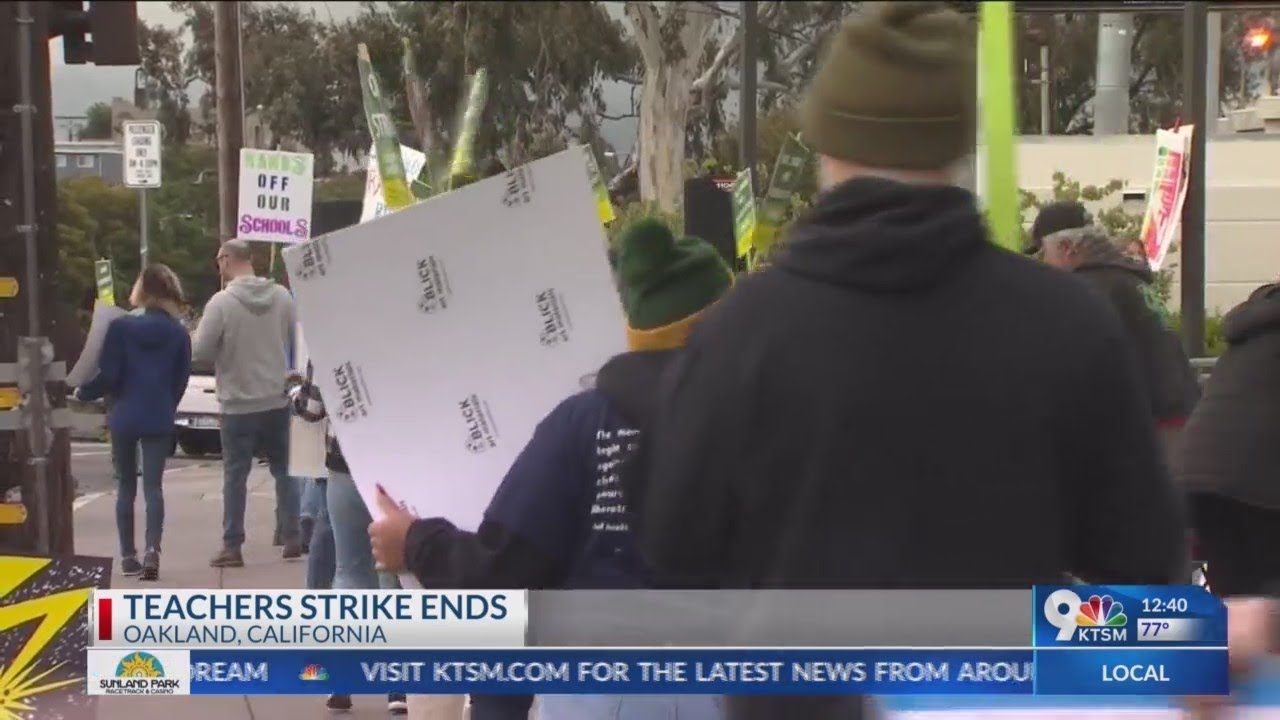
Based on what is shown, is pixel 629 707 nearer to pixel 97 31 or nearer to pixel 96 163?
pixel 97 31

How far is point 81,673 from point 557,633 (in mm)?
1005

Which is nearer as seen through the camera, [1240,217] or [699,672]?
[699,672]

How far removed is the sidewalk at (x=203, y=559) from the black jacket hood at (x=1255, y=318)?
2.21 meters

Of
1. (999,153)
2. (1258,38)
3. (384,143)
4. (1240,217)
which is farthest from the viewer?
(1258,38)

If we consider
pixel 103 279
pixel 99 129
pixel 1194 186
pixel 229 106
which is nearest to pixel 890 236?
pixel 1194 186

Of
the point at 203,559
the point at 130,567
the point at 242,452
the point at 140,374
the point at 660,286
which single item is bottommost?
the point at 203,559

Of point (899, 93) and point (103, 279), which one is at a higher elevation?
point (899, 93)

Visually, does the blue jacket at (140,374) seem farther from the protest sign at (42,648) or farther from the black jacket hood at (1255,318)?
the black jacket hood at (1255,318)

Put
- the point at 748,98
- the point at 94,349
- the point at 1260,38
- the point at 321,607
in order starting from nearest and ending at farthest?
the point at 321,607
the point at 94,349
the point at 1260,38
the point at 748,98

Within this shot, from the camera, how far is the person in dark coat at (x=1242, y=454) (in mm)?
3508

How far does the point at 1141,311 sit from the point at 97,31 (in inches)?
133

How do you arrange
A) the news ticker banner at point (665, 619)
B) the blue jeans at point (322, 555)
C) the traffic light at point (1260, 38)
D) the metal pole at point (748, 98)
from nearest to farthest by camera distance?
the news ticker banner at point (665, 619), the blue jeans at point (322, 555), the traffic light at point (1260, 38), the metal pole at point (748, 98)

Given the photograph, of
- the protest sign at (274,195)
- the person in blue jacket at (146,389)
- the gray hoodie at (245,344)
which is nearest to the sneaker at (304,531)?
the gray hoodie at (245,344)

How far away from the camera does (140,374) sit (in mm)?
9227
